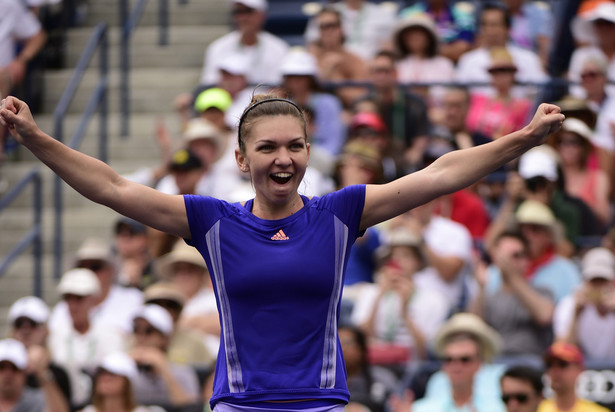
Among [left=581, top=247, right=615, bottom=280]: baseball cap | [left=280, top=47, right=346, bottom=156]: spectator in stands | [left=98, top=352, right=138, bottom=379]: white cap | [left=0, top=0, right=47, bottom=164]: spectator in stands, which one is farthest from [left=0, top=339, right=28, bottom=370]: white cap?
[left=581, top=247, right=615, bottom=280]: baseball cap

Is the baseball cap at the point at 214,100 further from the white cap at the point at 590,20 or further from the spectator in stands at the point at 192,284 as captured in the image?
the white cap at the point at 590,20

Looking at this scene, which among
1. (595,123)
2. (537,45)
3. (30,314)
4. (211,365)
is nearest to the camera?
(211,365)

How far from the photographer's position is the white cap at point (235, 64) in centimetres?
1136

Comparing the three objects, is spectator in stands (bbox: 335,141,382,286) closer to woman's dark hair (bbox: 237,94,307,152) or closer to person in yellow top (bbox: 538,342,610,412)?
person in yellow top (bbox: 538,342,610,412)

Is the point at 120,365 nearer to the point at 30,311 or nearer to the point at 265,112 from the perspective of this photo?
the point at 30,311

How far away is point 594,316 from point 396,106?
3006mm

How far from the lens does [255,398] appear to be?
4480 millimetres

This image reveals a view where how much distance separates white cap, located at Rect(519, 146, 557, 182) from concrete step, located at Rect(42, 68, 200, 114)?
Result: 169 inches

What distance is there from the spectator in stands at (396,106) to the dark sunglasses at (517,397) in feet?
11.0

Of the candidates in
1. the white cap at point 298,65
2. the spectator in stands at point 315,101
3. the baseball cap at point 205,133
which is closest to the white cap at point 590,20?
the spectator in stands at point 315,101

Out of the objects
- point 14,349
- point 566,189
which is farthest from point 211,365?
point 566,189

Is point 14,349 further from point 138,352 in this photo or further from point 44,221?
point 44,221

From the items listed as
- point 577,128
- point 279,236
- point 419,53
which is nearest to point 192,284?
point 577,128

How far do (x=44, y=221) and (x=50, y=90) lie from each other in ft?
6.07
